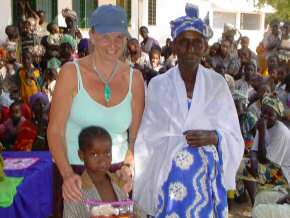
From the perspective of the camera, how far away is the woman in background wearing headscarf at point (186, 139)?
310cm

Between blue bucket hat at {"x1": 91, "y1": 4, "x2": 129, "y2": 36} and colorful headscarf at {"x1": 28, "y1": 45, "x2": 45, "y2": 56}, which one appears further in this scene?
colorful headscarf at {"x1": 28, "y1": 45, "x2": 45, "y2": 56}

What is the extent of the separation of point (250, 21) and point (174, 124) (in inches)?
1128

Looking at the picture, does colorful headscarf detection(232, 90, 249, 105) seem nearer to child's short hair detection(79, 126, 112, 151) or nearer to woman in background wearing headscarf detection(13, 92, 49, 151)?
woman in background wearing headscarf detection(13, 92, 49, 151)

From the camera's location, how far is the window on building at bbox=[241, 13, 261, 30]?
30.3 m

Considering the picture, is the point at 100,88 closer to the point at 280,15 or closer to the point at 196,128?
the point at 196,128

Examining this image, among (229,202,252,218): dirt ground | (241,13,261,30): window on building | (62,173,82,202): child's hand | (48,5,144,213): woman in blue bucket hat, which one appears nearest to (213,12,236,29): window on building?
(241,13,261,30): window on building

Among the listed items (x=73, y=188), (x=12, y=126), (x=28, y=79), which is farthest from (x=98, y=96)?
(x=28, y=79)

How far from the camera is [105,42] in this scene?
2752 millimetres

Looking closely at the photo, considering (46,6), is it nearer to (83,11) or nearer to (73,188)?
(83,11)

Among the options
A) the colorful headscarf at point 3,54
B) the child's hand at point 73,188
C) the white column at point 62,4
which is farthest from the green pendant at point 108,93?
the white column at point 62,4

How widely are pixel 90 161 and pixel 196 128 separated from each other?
72cm

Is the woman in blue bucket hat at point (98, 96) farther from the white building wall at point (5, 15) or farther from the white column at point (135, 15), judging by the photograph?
the white column at point (135, 15)

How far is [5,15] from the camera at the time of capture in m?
10.6

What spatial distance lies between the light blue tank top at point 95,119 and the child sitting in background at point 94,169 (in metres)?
0.07
